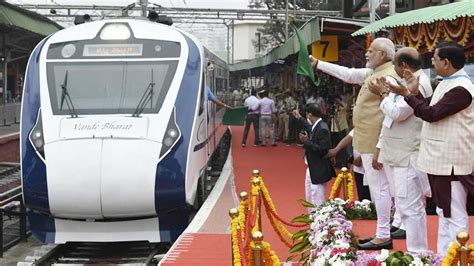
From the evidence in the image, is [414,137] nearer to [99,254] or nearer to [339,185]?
[339,185]

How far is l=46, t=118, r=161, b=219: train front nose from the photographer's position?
8281mm

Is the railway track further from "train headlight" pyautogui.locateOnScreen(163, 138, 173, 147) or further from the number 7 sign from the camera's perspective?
the number 7 sign

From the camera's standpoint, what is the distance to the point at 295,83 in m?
25.6

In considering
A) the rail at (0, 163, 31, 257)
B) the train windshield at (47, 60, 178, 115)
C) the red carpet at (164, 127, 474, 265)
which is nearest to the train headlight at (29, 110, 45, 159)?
the train windshield at (47, 60, 178, 115)

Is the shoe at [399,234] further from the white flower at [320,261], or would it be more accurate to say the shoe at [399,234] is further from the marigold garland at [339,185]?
the white flower at [320,261]

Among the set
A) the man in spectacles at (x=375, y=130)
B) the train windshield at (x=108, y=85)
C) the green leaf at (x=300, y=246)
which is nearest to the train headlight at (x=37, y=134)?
the train windshield at (x=108, y=85)

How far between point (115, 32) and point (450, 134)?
6.06 meters

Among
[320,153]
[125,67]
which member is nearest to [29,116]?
[125,67]

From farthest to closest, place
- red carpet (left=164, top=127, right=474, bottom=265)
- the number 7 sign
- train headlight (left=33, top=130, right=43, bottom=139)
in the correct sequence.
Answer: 1. the number 7 sign
2. train headlight (left=33, top=130, right=43, bottom=139)
3. red carpet (left=164, top=127, right=474, bottom=265)

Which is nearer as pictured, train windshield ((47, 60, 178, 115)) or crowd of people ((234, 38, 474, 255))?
crowd of people ((234, 38, 474, 255))

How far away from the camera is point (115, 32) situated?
32.6ft

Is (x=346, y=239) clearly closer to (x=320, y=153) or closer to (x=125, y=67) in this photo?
(x=320, y=153)

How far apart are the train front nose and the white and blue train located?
0.04 feet

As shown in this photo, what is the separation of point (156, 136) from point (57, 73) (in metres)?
1.83
